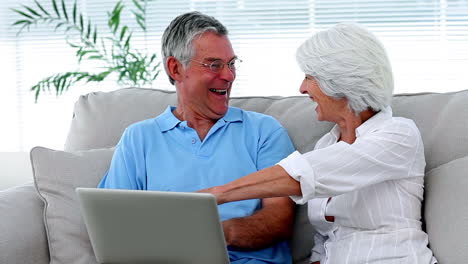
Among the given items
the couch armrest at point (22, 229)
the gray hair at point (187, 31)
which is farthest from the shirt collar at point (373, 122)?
the couch armrest at point (22, 229)

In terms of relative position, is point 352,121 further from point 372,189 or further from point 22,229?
point 22,229

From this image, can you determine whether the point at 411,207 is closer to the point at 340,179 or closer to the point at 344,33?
the point at 340,179

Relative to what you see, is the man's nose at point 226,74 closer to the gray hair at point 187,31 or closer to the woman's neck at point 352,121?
the gray hair at point 187,31

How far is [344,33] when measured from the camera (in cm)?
178

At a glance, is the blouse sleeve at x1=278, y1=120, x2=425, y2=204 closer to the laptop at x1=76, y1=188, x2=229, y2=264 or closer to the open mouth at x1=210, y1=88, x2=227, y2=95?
Result: the laptop at x1=76, y1=188, x2=229, y2=264

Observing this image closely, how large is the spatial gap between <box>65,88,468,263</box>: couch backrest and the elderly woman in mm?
116

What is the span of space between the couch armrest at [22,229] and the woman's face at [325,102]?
0.88 metres

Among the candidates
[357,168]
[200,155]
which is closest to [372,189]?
[357,168]

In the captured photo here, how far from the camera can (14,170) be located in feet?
12.3

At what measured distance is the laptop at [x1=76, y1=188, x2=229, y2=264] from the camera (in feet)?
4.74

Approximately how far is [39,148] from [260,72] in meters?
2.34

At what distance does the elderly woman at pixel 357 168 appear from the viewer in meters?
1.65

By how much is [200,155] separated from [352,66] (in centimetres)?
58

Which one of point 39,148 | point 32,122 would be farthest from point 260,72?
point 39,148
